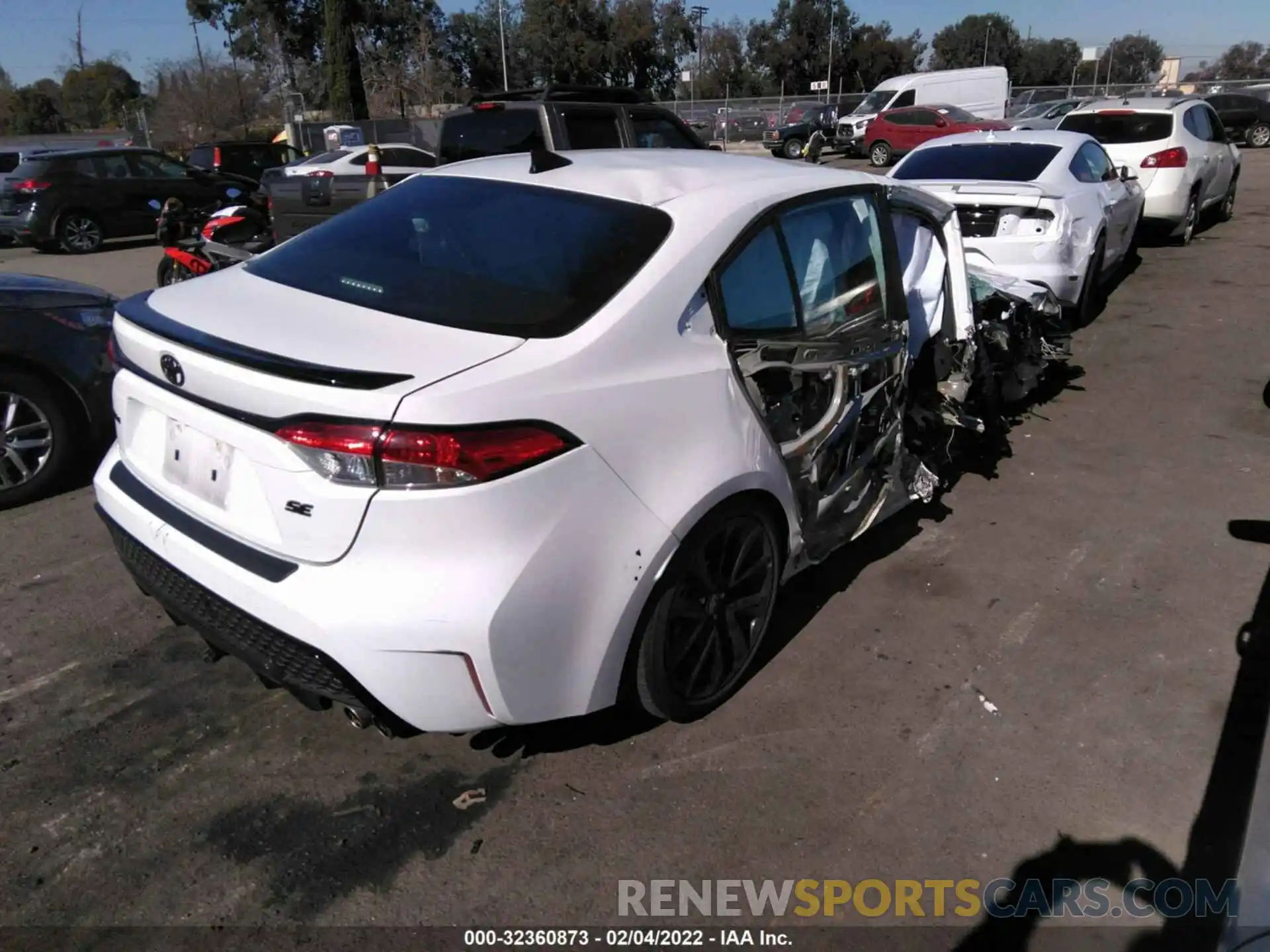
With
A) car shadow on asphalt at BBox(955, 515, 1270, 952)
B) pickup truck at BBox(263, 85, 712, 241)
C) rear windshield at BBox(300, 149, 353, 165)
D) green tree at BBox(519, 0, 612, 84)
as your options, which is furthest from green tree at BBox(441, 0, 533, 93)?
car shadow on asphalt at BBox(955, 515, 1270, 952)

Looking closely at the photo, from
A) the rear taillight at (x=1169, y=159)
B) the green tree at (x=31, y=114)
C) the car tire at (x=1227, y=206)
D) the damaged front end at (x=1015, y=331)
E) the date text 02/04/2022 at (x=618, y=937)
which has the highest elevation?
the green tree at (x=31, y=114)

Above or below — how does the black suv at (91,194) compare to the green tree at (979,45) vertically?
below

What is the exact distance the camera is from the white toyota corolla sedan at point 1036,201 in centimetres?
688

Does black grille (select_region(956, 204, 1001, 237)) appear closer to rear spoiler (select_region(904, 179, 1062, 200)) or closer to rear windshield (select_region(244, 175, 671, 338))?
rear spoiler (select_region(904, 179, 1062, 200))

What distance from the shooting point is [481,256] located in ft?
9.21

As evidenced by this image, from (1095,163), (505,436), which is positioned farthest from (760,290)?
(1095,163)

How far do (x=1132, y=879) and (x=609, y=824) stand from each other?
1.41 m

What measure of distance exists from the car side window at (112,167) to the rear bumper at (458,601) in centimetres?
1503

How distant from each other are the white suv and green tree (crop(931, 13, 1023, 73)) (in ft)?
253

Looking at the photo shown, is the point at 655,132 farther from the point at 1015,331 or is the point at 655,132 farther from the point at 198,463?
Result: the point at 198,463

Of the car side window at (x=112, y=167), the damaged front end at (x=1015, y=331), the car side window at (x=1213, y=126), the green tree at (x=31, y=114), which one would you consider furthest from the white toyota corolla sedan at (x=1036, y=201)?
the green tree at (x=31, y=114)

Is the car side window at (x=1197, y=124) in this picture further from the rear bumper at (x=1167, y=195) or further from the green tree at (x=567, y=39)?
the green tree at (x=567, y=39)

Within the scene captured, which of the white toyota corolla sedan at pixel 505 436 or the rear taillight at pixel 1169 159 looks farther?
the rear taillight at pixel 1169 159

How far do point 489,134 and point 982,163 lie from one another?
448 centimetres
